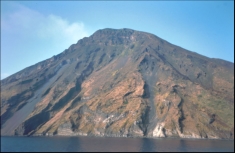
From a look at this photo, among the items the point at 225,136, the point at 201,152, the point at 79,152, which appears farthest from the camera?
the point at 225,136

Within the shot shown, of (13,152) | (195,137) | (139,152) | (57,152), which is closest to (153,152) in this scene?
(139,152)

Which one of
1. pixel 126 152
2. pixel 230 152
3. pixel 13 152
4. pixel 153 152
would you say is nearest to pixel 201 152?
pixel 230 152

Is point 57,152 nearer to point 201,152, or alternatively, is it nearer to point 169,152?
point 169,152

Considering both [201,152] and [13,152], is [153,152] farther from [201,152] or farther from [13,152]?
[13,152]

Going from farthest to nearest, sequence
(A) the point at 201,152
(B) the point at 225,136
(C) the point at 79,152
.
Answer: (B) the point at 225,136
(A) the point at 201,152
(C) the point at 79,152

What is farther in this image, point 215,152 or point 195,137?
point 195,137

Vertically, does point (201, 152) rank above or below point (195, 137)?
above

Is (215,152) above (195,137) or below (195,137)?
above

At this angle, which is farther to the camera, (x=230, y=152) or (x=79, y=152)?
(x=230, y=152)

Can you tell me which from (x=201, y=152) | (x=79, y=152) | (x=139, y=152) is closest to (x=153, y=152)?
(x=139, y=152)
